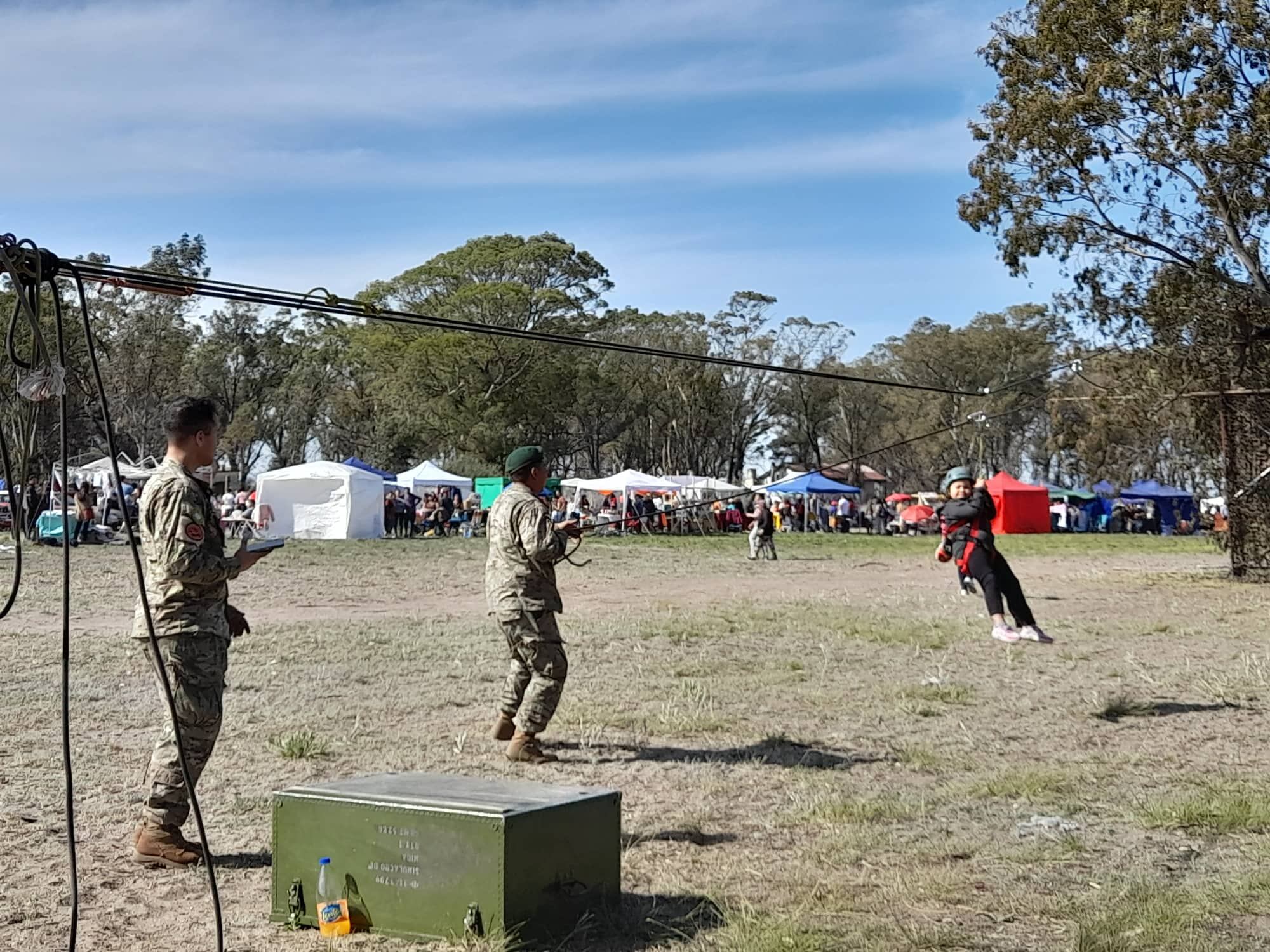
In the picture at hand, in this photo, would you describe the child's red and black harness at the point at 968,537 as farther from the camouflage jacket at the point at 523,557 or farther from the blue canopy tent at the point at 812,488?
the blue canopy tent at the point at 812,488

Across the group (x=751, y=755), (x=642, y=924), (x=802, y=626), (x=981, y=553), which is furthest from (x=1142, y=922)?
(x=802, y=626)

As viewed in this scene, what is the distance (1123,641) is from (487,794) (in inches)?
457

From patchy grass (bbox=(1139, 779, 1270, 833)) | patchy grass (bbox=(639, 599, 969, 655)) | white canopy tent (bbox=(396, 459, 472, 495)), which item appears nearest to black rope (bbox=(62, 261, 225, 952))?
patchy grass (bbox=(1139, 779, 1270, 833))

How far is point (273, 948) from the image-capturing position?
5.27 metres

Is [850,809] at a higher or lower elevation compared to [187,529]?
lower

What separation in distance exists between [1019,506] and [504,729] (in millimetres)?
58592

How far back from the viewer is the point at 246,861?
658 cm

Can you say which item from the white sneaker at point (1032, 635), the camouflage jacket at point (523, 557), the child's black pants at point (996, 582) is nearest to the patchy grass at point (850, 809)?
the camouflage jacket at point (523, 557)

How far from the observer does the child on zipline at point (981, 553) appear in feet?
43.4

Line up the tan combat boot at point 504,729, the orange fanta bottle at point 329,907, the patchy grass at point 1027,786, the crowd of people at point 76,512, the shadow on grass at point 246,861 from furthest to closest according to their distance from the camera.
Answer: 1. the crowd of people at point 76,512
2. the tan combat boot at point 504,729
3. the patchy grass at point 1027,786
4. the shadow on grass at point 246,861
5. the orange fanta bottle at point 329,907

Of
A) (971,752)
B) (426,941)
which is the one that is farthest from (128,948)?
(971,752)

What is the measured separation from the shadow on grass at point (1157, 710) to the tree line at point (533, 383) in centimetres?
5097

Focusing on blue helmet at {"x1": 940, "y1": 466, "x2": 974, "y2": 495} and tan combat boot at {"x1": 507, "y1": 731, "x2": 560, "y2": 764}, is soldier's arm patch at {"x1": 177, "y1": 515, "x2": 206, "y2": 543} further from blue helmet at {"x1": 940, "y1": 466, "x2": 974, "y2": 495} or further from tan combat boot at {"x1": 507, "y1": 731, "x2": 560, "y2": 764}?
blue helmet at {"x1": 940, "y1": 466, "x2": 974, "y2": 495}

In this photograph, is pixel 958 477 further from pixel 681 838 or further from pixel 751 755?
pixel 681 838
